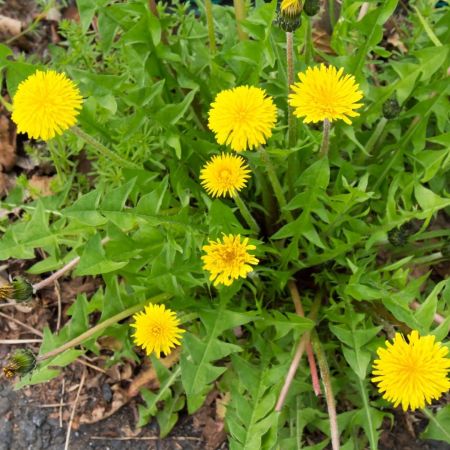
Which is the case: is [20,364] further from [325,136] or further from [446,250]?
[446,250]

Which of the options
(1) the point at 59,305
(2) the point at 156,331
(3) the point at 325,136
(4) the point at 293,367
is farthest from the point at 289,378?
(1) the point at 59,305

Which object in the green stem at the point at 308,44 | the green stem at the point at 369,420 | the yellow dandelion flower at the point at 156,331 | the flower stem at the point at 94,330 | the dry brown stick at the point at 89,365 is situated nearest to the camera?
the yellow dandelion flower at the point at 156,331

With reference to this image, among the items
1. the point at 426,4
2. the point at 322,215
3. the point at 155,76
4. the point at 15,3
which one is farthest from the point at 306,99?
the point at 15,3

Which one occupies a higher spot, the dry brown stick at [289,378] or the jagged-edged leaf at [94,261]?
the jagged-edged leaf at [94,261]

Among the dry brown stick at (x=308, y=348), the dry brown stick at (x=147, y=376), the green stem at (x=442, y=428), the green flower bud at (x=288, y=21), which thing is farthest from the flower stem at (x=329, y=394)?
the green flower bud at (x=288, y=21)

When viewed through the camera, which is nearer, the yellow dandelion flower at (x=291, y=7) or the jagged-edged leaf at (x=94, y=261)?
the yellow dandelion flower at (x=291, y=7)

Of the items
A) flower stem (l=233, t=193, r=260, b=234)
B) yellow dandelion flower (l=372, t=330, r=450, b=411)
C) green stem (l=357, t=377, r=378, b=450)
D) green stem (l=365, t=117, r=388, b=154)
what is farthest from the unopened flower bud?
green stem (l=365, t=117, r=388, b=154)

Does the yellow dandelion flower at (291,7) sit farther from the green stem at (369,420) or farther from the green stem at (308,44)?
the green stem at (369,420)

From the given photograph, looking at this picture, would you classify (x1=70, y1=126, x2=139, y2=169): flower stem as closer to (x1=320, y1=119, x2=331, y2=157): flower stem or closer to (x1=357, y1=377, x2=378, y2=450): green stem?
(x1=320, y1=119, x2=331, y2=157): flower stem
